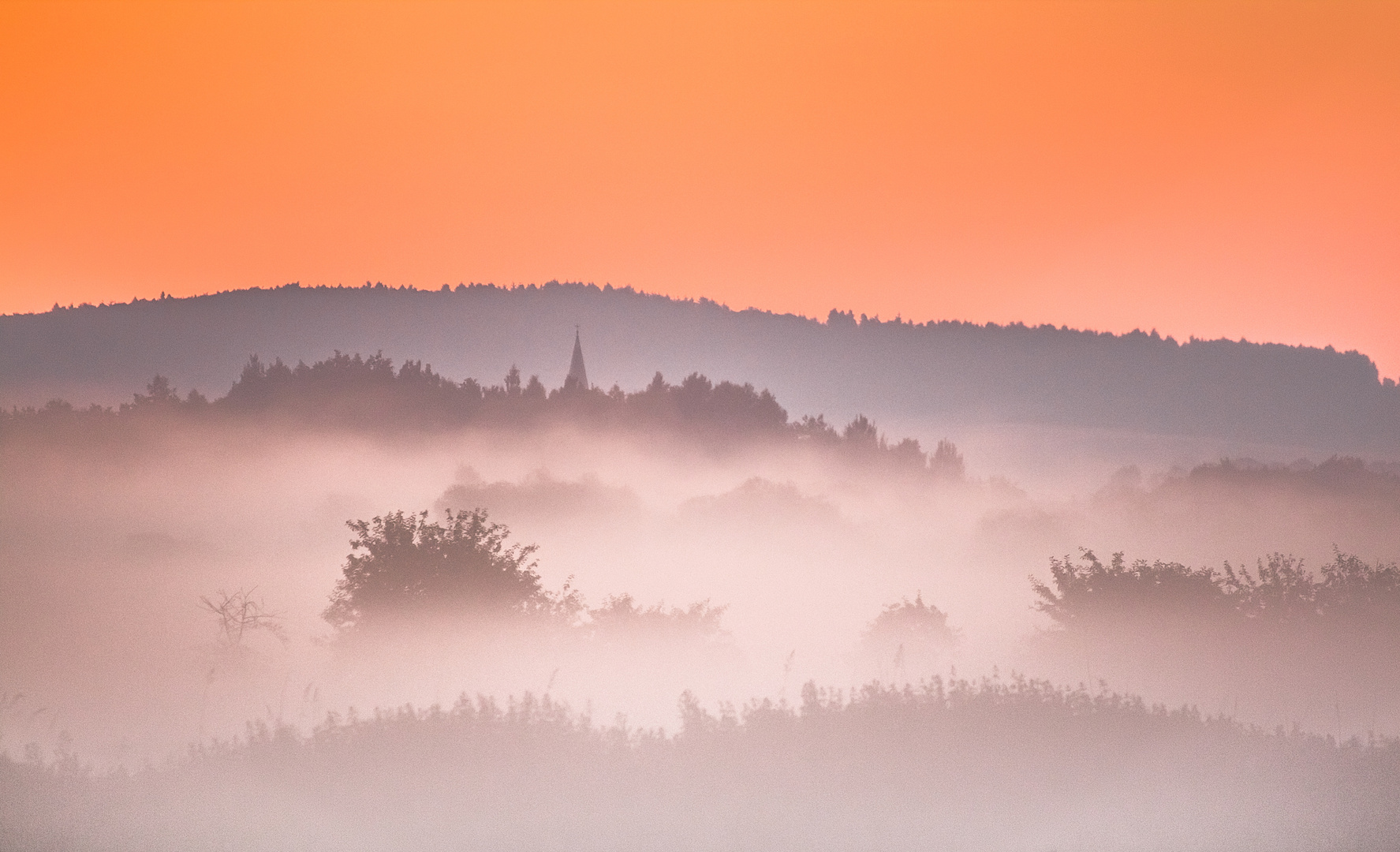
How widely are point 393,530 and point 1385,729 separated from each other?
29.5 meters

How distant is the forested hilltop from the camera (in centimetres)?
12688

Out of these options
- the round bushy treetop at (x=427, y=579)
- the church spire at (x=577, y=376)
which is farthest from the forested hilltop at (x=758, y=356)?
the round bushy treetop at (x=427, y=579)

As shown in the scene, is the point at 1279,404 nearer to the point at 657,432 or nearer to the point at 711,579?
the point at 657,432

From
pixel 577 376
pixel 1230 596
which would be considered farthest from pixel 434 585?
pixel 577 376

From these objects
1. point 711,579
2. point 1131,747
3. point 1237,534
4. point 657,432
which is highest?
point 657,432

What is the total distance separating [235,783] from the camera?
Result: 95.5ft

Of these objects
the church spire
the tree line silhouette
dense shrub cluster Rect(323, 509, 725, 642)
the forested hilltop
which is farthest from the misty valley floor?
the church spire

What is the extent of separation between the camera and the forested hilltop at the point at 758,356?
126875mm

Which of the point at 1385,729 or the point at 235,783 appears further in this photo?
the point at 1385,729

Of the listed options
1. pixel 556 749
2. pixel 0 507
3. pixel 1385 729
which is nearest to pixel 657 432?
pixel 0 507

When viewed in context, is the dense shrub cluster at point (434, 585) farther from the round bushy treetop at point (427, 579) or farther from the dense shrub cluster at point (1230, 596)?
the dense shrub cluster at point (1230, 596)

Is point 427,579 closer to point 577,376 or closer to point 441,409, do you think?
point 441,409

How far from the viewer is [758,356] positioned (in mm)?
176750

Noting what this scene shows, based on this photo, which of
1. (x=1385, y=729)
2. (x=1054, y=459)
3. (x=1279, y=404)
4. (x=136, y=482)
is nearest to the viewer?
(x=1385, y=729)
